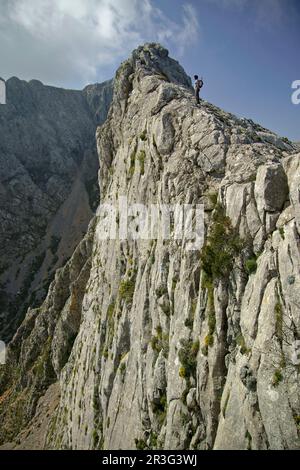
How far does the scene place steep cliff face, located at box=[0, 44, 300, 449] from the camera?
1448 cm

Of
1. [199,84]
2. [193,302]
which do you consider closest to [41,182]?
[199,84]

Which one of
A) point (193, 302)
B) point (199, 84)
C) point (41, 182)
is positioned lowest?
point (193, 302)

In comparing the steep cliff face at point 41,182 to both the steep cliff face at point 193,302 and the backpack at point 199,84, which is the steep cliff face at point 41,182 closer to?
the steep cliff face at point 193,302

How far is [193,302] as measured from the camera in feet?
66.3

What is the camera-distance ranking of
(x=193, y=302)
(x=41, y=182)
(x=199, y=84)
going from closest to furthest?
1. (x=193, y=302)
2. (x=199, y=84)
3. (x=41, y=182)

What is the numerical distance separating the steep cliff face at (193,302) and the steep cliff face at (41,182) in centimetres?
7750

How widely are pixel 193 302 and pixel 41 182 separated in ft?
445

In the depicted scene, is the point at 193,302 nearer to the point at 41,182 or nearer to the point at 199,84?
the point at 199,84

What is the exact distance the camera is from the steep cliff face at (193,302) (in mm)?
14484

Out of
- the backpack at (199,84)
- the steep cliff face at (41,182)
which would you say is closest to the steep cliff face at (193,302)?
the backpack at (199,84)

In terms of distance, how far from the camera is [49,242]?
12719 centimetres
